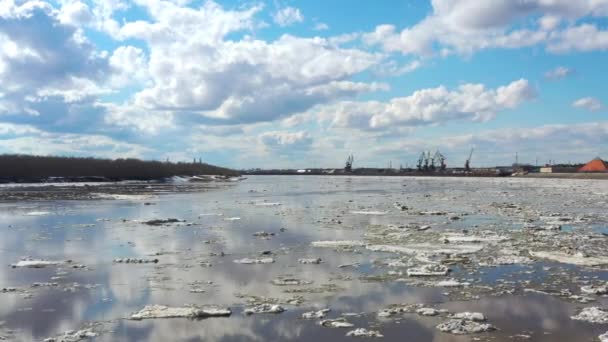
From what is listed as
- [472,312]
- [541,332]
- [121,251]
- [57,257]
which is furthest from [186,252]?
[541,332]

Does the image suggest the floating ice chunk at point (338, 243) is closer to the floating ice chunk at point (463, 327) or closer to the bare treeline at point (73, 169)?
the floating ice chunk at point (463, 327)

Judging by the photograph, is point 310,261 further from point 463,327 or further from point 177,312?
point 463,327

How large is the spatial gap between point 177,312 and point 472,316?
488 cm

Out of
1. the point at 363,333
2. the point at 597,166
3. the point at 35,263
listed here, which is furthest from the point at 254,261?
the point at 597,166

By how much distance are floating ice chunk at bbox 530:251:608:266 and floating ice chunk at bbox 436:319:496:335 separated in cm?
645

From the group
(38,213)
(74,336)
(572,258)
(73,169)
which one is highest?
(73,169)

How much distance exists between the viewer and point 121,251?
15.1 metres

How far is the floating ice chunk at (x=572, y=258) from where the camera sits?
12789 millimetres

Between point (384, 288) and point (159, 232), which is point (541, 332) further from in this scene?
point (159, 232)

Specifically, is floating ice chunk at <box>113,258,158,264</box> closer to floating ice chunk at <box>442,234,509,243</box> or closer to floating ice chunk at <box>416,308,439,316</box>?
floating ice chunk at <box>416,308,439,316</box>

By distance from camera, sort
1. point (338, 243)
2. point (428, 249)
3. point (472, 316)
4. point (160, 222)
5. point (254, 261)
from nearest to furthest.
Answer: point (472, 316) < point (254, 261) < point (428, 249) < point (338, 243) < point (160, 222)

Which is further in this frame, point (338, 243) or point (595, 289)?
point (338, 243)

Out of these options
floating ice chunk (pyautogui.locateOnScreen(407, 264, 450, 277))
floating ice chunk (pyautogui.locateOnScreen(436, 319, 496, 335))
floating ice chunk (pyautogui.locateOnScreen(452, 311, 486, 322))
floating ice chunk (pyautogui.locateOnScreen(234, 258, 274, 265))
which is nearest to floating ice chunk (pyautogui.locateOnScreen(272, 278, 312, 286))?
floating ice chunk (pyautogui.locateOnScreen(234, 258, 274, 265))

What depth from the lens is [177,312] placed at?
8492 mm
